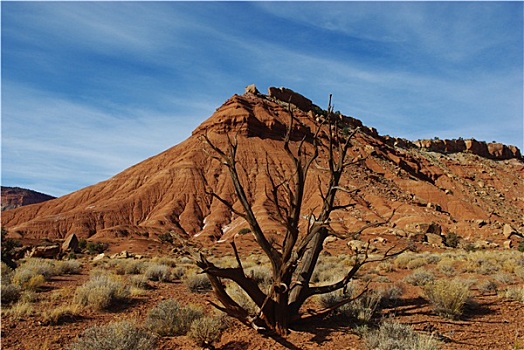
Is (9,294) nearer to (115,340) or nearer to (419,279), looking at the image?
(115,340)

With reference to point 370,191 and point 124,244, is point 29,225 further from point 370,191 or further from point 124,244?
point 370,191

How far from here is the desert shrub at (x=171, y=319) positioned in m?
6.69

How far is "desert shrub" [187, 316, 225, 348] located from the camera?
6059mm

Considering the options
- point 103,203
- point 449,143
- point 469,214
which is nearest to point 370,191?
point 469,214

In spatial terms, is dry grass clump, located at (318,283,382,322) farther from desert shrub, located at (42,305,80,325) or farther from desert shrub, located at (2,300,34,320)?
desert shrub, located at (2,300,34,320)

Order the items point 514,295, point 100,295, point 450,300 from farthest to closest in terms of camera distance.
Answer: point 514,295
point 100,295
point 450,300

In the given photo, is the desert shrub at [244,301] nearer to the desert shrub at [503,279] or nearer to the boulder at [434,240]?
the desert shrub at [503,279]

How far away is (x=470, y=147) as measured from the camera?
121750 mm

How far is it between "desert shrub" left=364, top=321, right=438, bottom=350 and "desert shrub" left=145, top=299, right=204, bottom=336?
3.10 meters

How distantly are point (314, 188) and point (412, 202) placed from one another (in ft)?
48.9

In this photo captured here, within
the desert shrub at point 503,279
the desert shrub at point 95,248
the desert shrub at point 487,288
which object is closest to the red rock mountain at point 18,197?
the desert shrub at point 95,248

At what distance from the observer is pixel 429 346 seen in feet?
17.2

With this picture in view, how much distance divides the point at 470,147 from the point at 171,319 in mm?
133849

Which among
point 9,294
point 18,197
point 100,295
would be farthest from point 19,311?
point 18,197
